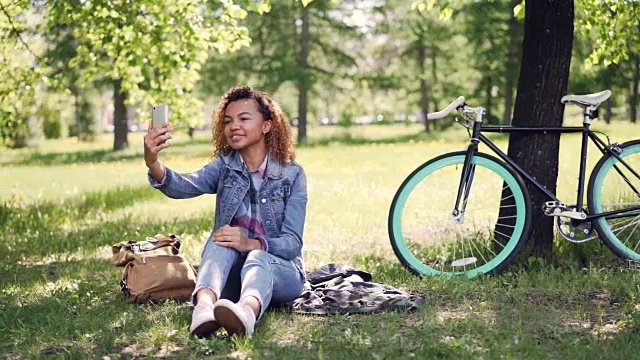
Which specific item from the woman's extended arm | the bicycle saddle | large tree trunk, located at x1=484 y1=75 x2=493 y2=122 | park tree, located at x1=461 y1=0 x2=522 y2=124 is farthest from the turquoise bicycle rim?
large tree trunk, located at x1=484 y1=75 x2=493 y2=122

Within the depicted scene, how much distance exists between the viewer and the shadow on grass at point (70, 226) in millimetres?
7997

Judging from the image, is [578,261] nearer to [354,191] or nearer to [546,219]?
[546,219]

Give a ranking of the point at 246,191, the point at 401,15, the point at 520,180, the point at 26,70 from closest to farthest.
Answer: the point at 246,191, the point at 520,180, the point at 26,70, the point at 401,15

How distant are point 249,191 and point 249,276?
739 millimetres

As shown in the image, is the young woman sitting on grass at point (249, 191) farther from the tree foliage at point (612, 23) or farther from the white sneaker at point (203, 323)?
the tree foliage at point (612, 23)

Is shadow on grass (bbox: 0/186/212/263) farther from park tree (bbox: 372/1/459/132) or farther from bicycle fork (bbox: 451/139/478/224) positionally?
park tree (bbox: 372/1/459/132)

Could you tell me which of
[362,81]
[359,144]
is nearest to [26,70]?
[359,144]

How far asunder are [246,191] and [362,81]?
24.7 meters

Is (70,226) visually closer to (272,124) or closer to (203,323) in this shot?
(272,124)

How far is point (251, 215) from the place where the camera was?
5117 mm

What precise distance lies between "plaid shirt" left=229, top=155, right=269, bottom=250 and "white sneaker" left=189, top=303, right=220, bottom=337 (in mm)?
881

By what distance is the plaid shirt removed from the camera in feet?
16.7

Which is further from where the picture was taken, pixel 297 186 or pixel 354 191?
pixel 354 191

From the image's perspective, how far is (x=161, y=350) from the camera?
164 inches
